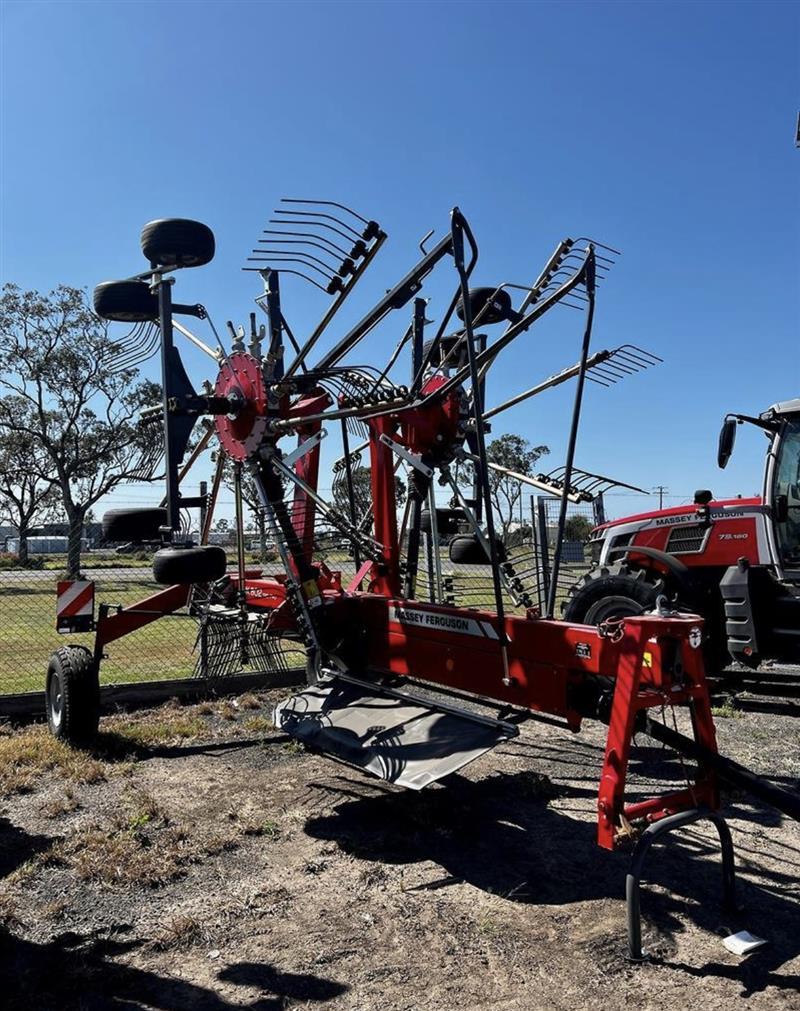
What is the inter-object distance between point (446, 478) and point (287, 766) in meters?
2.24

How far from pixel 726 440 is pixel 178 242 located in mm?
4687

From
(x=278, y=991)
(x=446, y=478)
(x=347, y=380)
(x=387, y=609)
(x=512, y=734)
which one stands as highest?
(x=347, y=380)

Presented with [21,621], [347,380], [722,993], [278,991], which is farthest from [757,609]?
[21,621]

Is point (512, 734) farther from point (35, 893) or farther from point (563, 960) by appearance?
point (35, 893)

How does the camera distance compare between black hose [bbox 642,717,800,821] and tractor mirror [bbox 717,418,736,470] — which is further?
tractor mirror [bbox 717,418,736,470]

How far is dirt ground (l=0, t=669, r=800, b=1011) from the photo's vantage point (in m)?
3.01

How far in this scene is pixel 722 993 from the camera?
294cm

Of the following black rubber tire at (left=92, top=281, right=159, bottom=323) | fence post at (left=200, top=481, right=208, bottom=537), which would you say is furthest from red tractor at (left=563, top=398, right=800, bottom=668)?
black rubber tire at (left=92, top=281, right=159, bottom=323)

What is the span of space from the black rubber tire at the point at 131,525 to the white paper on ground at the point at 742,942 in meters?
4.29

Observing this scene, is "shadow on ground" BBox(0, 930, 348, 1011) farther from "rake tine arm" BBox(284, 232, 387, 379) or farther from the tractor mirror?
the tractor mirror

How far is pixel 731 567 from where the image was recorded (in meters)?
7.04

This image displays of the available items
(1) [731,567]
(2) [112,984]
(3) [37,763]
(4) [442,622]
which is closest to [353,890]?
(2) [112,984]

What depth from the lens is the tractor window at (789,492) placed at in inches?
288

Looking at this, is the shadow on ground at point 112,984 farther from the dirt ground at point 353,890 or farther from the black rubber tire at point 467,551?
the black rubber tire at point 467,551
